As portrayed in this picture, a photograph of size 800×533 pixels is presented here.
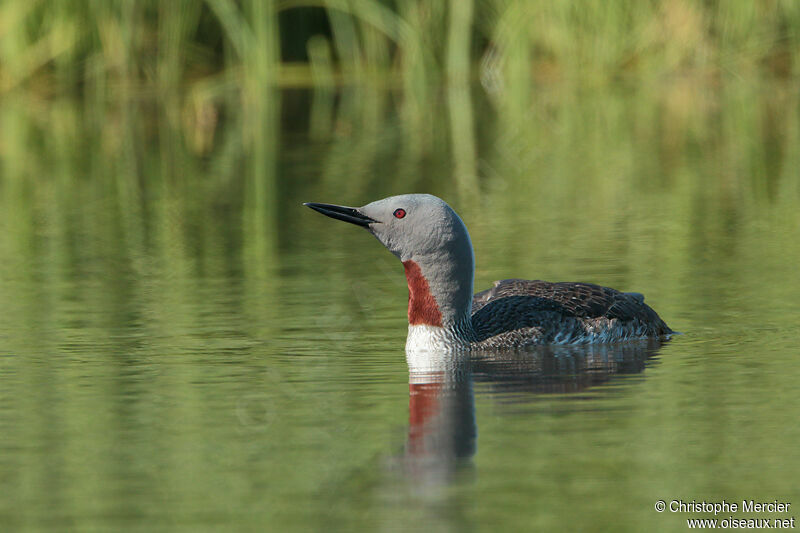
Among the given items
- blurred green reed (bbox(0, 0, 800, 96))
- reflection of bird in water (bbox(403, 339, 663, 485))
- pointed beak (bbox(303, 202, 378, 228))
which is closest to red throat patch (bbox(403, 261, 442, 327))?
reflection of bird in water (bbox(403, 339, 663, 485))

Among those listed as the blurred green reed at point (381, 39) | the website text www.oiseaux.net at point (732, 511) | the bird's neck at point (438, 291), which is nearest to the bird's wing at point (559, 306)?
the bird's neck at point (438, 291)

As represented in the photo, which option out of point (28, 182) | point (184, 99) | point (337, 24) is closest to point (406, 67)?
point (337, 24)

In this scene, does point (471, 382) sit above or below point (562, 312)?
below

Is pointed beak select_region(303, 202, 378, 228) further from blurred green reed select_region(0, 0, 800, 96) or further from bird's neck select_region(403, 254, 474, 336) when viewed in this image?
blurred green reed select_region(0, 0, 800, 96)

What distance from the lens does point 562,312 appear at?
25.5 ft

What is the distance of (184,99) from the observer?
74.4 ft

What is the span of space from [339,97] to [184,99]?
2521 millimetres

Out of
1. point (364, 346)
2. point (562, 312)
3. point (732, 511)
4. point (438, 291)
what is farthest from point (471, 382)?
point (732, 511)

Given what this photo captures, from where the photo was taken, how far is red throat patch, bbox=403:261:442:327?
748cm

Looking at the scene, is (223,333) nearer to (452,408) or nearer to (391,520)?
(452,408)

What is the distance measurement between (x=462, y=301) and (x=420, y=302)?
0.20 meters

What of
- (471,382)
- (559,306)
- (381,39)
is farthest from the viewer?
(381,39)

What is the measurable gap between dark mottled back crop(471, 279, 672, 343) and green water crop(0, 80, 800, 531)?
0.68ft

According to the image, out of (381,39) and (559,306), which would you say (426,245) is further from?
(381,39)
